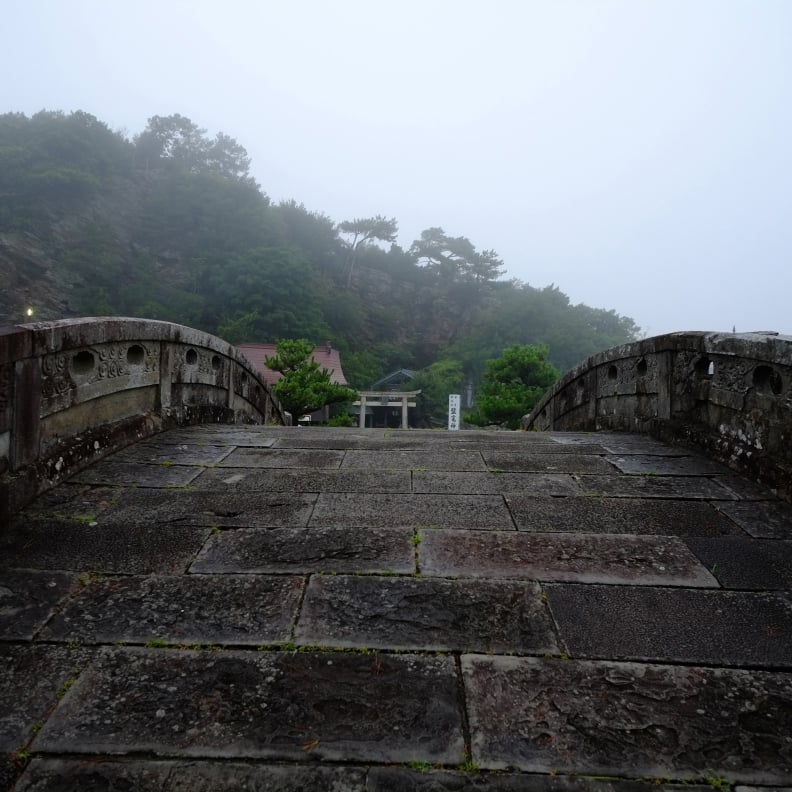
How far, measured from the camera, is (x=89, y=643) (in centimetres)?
167

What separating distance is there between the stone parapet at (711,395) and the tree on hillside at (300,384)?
915 cm

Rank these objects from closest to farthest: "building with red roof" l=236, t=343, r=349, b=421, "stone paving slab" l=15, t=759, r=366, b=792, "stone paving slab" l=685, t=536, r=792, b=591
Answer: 1. "stone paving slab" l=15, t=759, r=366, b=792
2. "stone paving slab" l=685, t=536, r=792, b=591
3. "building with red roof" l=236, t=343, r=349, b=421

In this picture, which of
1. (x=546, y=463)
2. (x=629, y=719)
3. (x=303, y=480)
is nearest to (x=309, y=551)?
(x=303, y=480)

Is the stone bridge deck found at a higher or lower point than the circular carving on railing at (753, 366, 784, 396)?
lower

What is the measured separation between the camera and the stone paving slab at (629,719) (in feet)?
4.20

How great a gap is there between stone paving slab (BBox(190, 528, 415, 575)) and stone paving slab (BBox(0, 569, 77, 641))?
1.54 ft

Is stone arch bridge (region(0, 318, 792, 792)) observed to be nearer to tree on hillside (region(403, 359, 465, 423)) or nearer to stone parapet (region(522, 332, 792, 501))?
stone parapet (region(522, 332, 792, 501))

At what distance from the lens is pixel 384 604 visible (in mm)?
1868

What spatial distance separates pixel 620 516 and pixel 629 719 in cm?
137

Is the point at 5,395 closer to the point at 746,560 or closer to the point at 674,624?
the point at 674,624

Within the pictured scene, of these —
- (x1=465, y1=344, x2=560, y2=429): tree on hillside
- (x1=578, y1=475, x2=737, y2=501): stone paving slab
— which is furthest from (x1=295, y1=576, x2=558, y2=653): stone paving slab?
(x1=465, y1=344, x2=560, y2=429): tree on hillside

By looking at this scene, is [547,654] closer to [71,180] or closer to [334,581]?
[334,581]

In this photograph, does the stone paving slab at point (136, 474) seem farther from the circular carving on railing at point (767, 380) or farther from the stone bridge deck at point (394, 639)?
the circular carving on railing at point (767, 380)

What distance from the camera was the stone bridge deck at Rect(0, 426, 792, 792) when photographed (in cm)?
129
